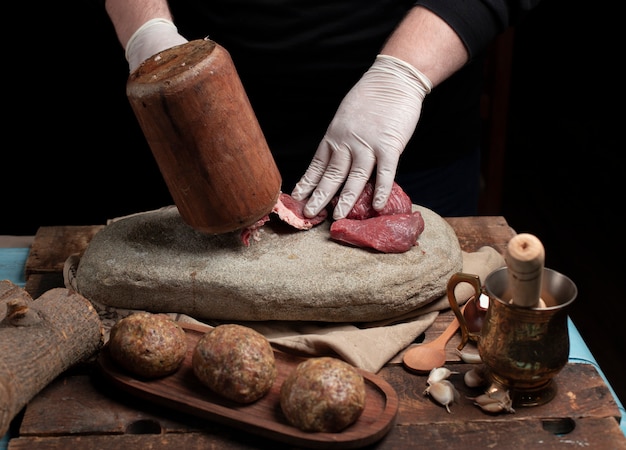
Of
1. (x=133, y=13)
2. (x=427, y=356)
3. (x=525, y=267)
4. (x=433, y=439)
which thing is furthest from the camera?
(x=133, y=13)

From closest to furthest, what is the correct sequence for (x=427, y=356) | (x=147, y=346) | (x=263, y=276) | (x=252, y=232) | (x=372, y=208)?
(x=147, y=346) < (x=427, y=356) < (x=263, y=276) < (x=252, y=232) < (x=372, y=208)

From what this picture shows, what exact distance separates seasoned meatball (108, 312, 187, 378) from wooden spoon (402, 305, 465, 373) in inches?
25.7

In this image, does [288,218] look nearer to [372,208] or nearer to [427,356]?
[372,208]

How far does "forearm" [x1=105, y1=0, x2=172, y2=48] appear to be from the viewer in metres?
3.04

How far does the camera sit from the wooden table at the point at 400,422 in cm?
206

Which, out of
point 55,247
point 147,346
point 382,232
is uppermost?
point 382,232

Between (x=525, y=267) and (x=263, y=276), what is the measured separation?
0.90m

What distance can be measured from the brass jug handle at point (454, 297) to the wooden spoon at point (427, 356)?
0.23 feet

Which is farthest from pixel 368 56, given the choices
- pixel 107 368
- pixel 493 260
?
pixel 107 368

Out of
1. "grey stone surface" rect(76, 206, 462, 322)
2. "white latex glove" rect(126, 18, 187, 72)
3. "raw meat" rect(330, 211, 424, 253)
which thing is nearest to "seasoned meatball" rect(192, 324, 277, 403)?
"grey stone surface" rect(76, 206, 462, 322)

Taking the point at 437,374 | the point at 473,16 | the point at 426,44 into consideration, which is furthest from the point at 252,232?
the point at 473,16

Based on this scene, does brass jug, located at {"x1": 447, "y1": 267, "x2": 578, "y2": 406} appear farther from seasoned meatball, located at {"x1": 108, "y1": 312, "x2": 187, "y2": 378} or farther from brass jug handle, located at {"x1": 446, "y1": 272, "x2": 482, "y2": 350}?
seasoned meatball, located at {"x1": 108, "y1": 312, "x2": 187, "y2": 378}

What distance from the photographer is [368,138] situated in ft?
9.15

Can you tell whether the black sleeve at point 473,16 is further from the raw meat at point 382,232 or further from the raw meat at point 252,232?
the raw meat at point 252,232
